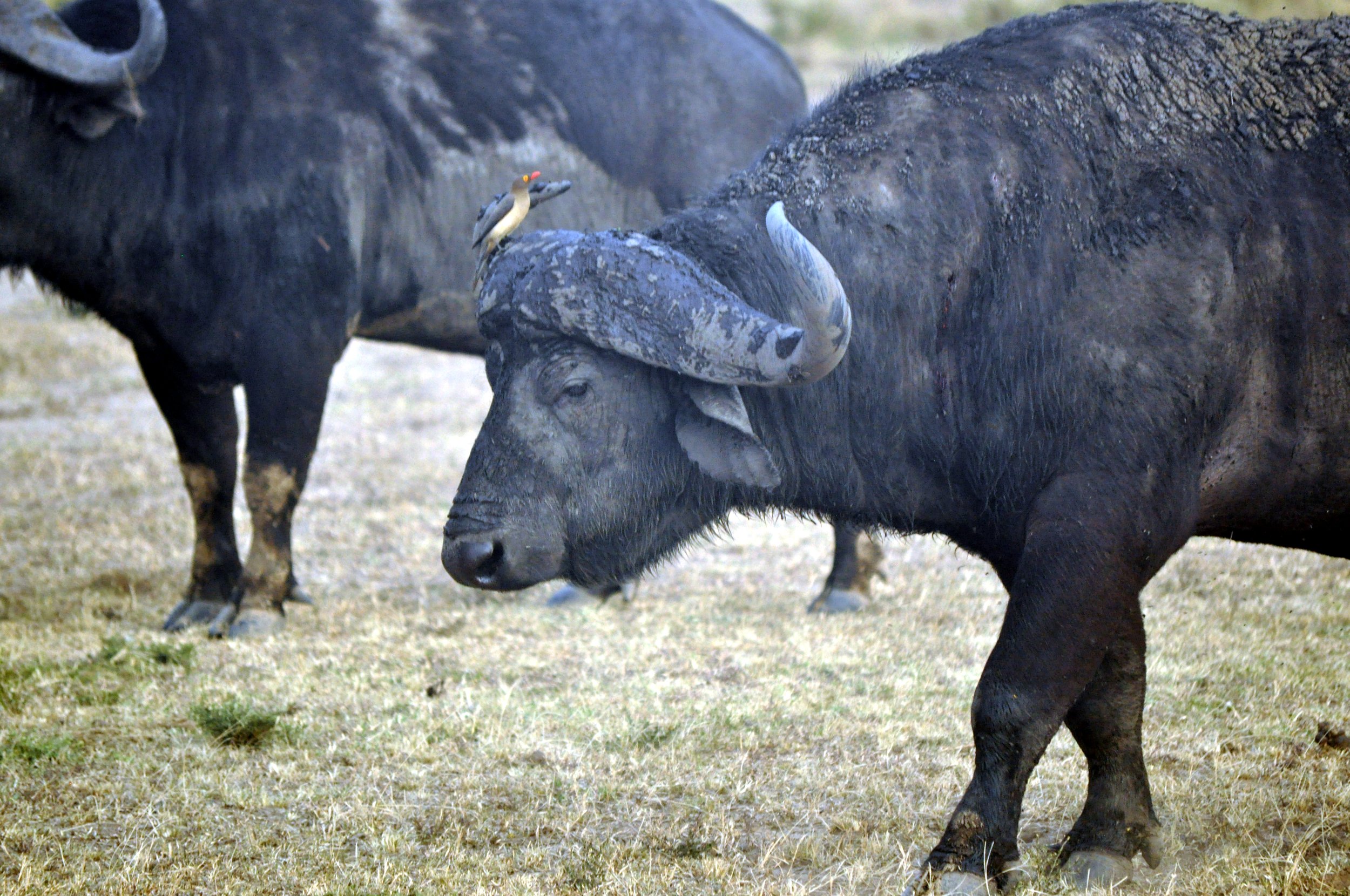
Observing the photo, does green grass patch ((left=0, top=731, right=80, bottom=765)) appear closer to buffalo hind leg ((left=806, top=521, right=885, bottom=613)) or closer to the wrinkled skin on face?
the wrinkled skin on face

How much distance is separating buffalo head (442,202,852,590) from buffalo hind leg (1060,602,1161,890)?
1189 millimetres

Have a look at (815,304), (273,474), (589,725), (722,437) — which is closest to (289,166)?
(273,474)

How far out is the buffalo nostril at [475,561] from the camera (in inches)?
164

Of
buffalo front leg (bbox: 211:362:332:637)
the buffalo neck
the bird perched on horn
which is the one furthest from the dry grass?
the bird perched on horn

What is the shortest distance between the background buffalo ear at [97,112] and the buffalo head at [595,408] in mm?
3767

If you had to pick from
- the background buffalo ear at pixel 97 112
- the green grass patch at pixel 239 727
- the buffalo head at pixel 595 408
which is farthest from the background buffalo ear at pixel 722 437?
the background buffalo ear at pixel 97 112

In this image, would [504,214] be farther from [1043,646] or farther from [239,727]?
[239,727]

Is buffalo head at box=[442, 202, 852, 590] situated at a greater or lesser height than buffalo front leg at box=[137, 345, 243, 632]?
greater

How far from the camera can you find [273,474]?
731 centimetres

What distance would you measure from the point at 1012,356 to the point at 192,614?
201 inches

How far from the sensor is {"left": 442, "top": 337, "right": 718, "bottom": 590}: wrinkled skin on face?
4203mm

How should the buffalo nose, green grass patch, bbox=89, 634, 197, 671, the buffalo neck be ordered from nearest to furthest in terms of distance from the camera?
the buffalo nose → the buffalo neck → green grass patch, bbox=89, 634, 197, 671

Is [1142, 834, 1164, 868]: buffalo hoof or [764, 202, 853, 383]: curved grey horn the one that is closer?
[764, 202, 853, 383]: curved grey horn

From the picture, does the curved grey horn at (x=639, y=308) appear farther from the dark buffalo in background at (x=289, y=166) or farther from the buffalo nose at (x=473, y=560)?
the dark buffalo in background at (x=289, y=166)
